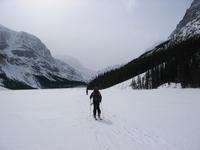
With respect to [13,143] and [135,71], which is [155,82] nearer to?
[135,71]

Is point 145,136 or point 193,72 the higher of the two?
point 193,72

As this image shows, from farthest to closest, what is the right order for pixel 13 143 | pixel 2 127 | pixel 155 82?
1. pixel 155 82
2. pixel 2 127
3. pixel 13 143

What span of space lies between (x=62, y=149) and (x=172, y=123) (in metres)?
Answer: 6.45

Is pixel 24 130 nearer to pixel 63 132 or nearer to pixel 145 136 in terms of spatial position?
pixel 63 132

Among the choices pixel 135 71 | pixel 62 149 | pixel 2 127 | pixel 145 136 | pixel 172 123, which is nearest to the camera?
pixel 62 149

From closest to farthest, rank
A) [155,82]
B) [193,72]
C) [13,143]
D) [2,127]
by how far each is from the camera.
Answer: [13,143] → [2,127] → [193,72] → [155,82]

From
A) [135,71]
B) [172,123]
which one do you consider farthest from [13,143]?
[135,71]

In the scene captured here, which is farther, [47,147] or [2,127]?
[2,127]

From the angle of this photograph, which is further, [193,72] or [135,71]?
[135,71]

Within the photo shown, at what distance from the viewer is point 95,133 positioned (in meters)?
6.15

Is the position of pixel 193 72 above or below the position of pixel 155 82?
above

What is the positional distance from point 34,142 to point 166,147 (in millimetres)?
5518

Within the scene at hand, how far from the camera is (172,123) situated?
7156 mm

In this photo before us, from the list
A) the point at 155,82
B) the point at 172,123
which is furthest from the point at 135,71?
the point at 172,123
